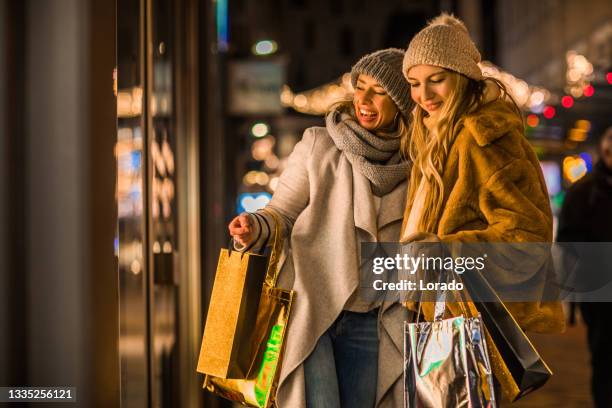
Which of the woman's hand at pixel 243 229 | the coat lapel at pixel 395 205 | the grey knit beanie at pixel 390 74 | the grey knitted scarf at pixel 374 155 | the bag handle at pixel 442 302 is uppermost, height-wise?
the grey knit beanie at pixel 390 74

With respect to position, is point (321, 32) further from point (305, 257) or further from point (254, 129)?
point (254, 129)

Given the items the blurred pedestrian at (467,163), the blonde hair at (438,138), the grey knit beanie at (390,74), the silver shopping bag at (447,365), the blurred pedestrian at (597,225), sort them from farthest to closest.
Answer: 1. the blurred pedestrian at (597,225)
2. the grey knit beanie at (390,74)
3. the blonde hair at (438,138)
4. the blurred pedestrian at (467,163)
5. the silver shopping bag at (447,365)

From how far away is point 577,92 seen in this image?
A: 140 inches

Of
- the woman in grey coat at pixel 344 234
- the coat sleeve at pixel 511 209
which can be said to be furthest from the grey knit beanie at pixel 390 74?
the coat sleeve at pixel 511 209

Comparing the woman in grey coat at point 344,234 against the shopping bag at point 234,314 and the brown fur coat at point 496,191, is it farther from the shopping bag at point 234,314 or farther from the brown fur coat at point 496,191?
the brown fur coat at point 496,191

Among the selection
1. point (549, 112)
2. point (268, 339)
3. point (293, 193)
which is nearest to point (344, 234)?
point (293, 193)

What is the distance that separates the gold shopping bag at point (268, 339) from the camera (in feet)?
9.75

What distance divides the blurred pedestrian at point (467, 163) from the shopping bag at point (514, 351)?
0.04 m

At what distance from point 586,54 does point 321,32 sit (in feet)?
3.76

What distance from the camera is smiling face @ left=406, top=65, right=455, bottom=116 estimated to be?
9.12 ft

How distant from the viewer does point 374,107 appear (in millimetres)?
2881

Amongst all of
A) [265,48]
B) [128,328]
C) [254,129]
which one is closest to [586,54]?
[128,328]

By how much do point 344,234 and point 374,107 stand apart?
1.42ft

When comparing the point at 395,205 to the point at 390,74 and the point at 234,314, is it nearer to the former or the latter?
the point at 390,74
